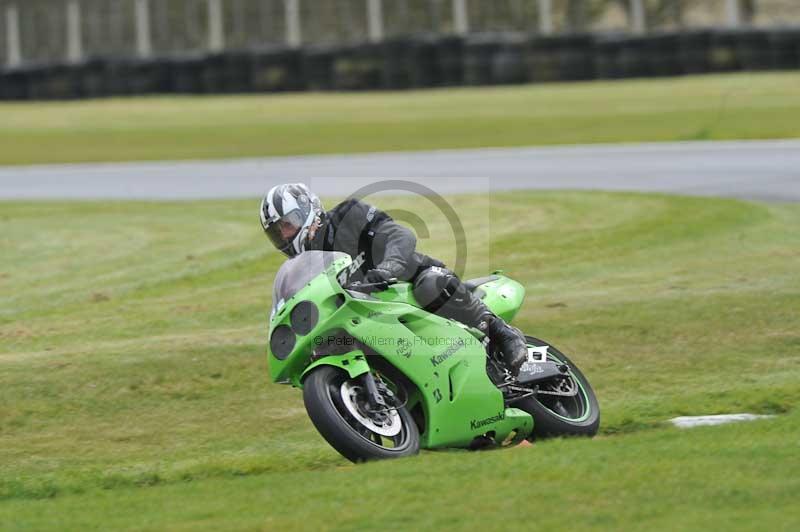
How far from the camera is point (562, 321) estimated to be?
1130 centimetres

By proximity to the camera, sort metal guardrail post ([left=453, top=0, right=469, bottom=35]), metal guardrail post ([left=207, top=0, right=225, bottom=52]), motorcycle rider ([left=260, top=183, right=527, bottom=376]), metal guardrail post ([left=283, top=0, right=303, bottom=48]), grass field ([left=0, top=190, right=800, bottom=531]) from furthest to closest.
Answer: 1. metal guardrail post ([left=207, top=0, right=225, bottom=52])
2. metal guardrail post ([left=283, top=0, right=303, bottom=48])
3. metal guardrail post ([left=453, top=0, right=469, bottom=35])
4. motorcycle rider ([left=260, top=183, right=527, bottom=376])
5. grass field ([left=0, top=190, right=800, bottom=531])

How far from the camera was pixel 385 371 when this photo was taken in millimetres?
7152

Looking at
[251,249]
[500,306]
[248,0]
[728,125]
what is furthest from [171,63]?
[500,306]

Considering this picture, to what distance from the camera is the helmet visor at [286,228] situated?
7000 millimetres

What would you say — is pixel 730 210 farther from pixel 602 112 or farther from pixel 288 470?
pixel 602 112

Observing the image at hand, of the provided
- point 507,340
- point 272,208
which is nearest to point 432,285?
point 507,340

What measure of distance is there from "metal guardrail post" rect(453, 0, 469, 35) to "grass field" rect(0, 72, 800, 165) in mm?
3085

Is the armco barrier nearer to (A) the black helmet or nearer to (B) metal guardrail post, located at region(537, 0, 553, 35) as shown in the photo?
(B) metal guardrail post, located at region(537, 0, 553, 35)

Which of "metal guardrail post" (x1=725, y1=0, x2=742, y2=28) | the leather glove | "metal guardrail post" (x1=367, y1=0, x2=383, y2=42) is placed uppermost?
"metal guardrail post" (x1=367, y1=0, x2=383, y2=42)

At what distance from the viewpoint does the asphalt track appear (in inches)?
783

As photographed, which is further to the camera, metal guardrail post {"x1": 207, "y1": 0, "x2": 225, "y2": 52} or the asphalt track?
metal guardrail post {"x1": 207, "y1": 0, "x2": 225, "y2": 52}

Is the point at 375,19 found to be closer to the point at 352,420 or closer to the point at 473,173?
the point at 473,173

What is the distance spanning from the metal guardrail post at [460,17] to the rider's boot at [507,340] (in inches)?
1185

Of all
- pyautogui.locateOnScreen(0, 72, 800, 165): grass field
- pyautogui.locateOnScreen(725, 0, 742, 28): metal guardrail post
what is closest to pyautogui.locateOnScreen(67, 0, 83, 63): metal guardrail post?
pyautogui.locateOnScreen(0, 72, 800, 165): grass field
